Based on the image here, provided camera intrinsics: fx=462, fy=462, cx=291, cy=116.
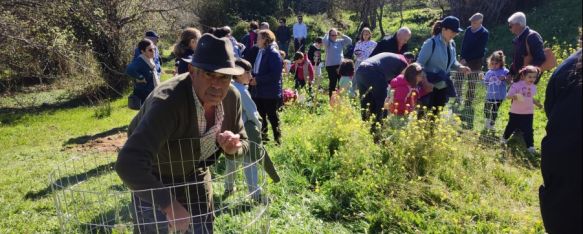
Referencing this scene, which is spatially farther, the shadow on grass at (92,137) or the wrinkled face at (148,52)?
the shadow on grass at (92,137)

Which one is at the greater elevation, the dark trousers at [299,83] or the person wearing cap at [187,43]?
the person wearing cap at [187,43]

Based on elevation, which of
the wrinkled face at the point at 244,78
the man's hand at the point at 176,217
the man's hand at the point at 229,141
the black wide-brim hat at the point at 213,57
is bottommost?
the man's hand at the point at 176,217

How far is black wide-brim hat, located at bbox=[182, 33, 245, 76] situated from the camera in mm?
2230

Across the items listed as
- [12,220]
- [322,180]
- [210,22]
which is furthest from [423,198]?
[210,22]

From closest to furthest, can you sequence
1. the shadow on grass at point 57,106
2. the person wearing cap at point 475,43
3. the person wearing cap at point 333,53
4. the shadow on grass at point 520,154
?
1. the shadow on grass at point 520,154
2. the person wearing cap at point 475,43
3. the person wearing cap at point 333,53
4. the shadow on grass at point 57,106

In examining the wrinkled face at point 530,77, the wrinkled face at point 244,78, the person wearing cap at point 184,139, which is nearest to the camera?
the person wearing cap at point 184,139

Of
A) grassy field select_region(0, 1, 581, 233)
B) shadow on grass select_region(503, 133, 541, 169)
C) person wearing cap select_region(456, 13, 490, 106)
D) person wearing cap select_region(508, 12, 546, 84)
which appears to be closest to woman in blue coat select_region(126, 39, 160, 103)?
grassy field select_region(0, 1, 581, 233)

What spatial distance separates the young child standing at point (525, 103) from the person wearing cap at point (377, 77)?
1.52 metres

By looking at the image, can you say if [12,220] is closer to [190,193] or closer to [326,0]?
[190,193]

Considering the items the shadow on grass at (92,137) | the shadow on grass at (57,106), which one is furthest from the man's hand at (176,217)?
the shadow on grass at (57,106)

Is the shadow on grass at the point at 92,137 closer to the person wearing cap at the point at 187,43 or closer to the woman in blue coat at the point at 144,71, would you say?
the woman in blue coat at the point at 144,71

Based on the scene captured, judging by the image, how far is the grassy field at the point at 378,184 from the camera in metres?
3.96

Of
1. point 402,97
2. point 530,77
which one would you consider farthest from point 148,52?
point 530,77

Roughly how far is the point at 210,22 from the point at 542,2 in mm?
14743
